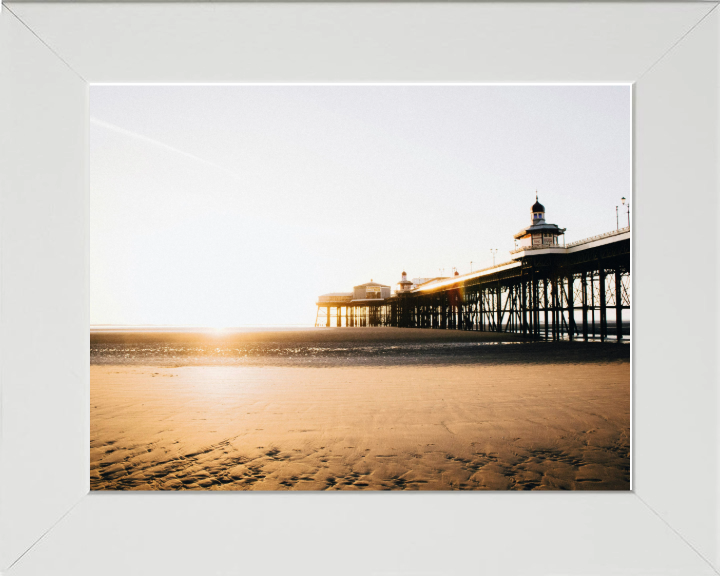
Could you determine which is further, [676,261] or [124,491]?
[124,491]

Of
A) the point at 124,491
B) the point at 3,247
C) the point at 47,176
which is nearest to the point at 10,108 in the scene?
the point at 47,176

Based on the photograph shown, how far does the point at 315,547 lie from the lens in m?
2.76

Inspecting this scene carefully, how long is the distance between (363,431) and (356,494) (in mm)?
1823

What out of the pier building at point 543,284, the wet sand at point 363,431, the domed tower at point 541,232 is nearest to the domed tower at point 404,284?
the pier building at point 543,284

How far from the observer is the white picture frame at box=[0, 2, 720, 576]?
2.62m

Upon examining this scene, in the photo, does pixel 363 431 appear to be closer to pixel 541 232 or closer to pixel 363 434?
pixel 363 434

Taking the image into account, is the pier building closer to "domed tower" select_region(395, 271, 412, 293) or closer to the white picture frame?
"domed tower" select_region(395, 271, 412, 293)

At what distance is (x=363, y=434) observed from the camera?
5.11 meters

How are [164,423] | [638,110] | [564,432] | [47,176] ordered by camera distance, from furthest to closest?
[164,423]
[564,432]
[638,110]
[47,176]

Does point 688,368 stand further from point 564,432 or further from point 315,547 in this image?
point 564,432

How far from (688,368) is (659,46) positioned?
171 cm

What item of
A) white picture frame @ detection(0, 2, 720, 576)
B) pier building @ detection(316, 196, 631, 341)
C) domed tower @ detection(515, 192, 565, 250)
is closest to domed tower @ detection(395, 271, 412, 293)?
pier building @ detection(316, 196, 631, 341)

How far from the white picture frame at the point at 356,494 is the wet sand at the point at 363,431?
532mm

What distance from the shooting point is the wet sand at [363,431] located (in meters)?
3.91
